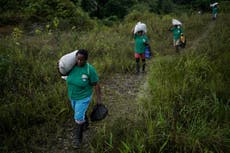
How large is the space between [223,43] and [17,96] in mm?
6611

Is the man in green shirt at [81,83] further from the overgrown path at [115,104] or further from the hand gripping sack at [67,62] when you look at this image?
the overgrown path at [115,104]

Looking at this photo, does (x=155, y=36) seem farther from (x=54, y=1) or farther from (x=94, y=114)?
(x=94, y=114)

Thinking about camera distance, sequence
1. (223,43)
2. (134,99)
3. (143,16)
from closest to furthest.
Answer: (134,99) < (223,43) < (143,16)

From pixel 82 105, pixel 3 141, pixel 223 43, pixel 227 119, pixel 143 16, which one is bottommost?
pixel 3 141

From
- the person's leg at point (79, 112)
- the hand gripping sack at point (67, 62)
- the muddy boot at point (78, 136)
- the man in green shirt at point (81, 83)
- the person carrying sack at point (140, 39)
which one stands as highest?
the person carrying sack at point (140, 39)

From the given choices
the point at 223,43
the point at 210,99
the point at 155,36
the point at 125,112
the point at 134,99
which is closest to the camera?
the point at 210,99

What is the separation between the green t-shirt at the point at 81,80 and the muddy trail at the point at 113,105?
854 mm

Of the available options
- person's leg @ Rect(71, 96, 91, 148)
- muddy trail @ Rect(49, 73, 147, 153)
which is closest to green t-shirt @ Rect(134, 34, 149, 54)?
muddy trail @ Rect(49, 73, 147, 153)

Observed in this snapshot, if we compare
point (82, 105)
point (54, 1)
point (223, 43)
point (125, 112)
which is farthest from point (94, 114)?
point (54, 1)

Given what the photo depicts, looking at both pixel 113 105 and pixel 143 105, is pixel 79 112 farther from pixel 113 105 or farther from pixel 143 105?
pixel 113 105

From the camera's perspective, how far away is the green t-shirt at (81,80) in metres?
4.09

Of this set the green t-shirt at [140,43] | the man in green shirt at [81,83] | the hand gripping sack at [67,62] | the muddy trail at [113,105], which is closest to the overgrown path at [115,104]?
the muddy trail at [113,105]

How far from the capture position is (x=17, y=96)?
5613mm

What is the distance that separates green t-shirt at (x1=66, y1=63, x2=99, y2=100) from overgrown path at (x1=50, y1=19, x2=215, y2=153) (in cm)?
85
